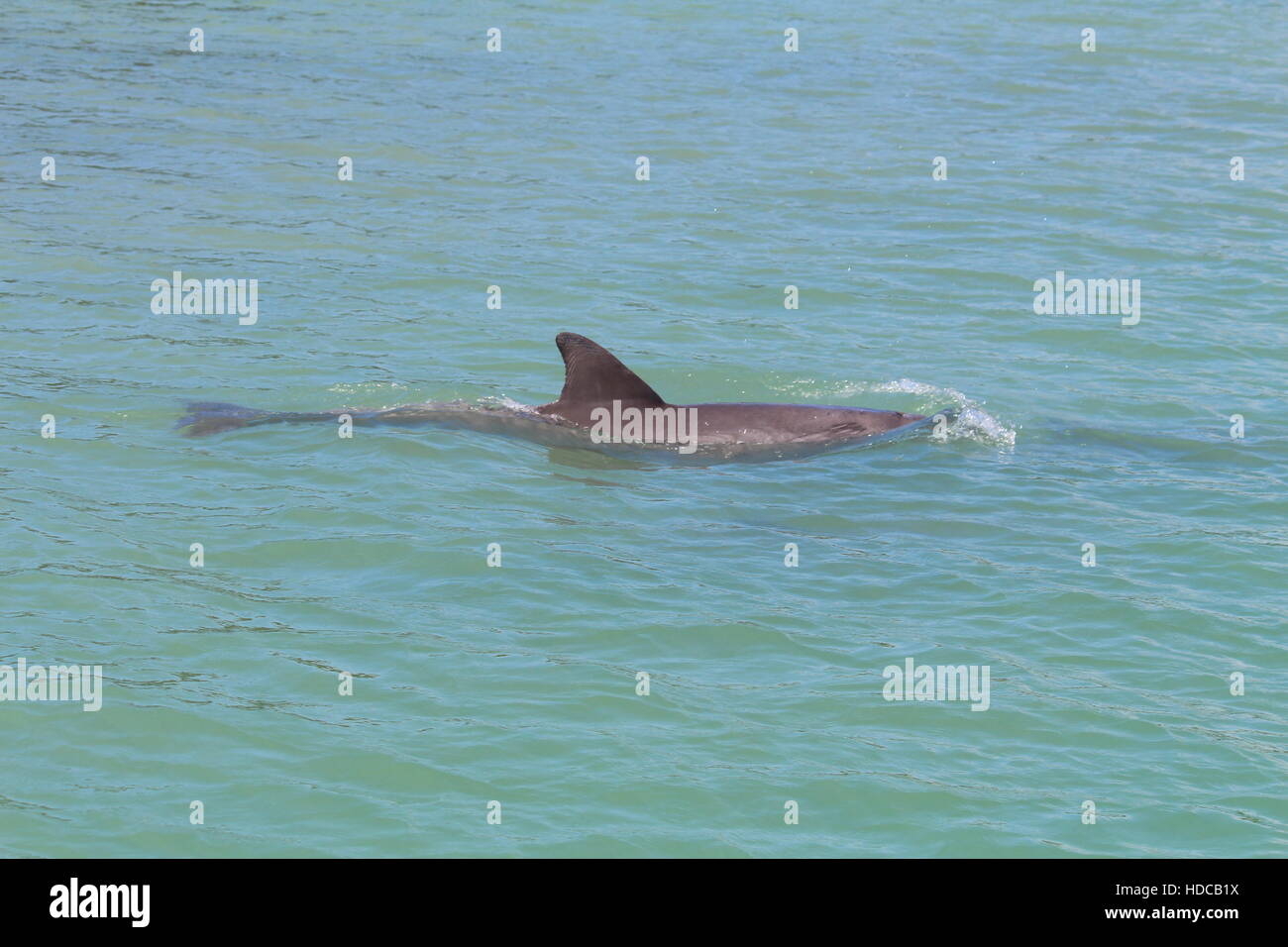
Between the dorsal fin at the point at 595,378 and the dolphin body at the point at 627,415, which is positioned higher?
the dorsal fin at the point at 595,378

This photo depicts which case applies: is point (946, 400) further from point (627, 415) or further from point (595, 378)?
point (595, 378)

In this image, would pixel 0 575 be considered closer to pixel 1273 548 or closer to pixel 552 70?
pixel 1273 548

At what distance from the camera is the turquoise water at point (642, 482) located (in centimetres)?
802

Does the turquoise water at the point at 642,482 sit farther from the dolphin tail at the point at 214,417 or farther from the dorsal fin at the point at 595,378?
the dorsal fin at the point at 595,378

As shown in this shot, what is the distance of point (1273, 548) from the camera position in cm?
1109

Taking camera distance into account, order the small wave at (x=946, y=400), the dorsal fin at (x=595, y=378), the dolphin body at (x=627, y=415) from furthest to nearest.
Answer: the small wave at (x=946, y=400) < the dolphin body at (x=627, y=415) < the dorsal fin at (x=595, y=378)

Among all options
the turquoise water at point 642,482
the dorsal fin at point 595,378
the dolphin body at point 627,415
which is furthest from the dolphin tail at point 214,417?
the dorsal fin at point 595,378

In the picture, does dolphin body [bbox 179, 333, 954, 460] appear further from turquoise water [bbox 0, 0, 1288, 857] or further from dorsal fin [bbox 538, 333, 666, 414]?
turquoise water [bbox 0, 0, 1288, 857]

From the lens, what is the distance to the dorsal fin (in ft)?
40.8

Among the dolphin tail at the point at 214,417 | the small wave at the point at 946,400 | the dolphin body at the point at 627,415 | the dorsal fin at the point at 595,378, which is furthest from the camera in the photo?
the small wave at the point at 946,400

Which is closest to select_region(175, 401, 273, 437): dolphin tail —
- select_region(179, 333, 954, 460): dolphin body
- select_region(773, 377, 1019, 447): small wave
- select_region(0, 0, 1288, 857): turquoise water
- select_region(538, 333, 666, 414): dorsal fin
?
select_region(179, 333, 954, 460): dolphin body

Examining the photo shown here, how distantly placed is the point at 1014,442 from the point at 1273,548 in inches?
104

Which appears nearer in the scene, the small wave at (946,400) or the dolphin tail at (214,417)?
the dolphin tail at (214,417)
